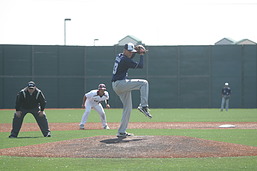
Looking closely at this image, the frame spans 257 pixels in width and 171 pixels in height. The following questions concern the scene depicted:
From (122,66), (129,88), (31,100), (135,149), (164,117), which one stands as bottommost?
(164,117)

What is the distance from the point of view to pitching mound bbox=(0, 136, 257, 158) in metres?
11.1

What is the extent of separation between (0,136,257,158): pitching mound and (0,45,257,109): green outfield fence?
28392mm

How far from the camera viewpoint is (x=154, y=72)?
4175 centimetres

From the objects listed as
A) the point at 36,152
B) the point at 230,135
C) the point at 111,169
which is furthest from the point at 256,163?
the point at 230,135

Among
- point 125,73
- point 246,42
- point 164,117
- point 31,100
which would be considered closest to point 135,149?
point 125,73

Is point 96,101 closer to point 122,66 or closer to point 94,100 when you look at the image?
point 94,100

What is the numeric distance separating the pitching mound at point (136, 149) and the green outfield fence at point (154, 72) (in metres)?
28.4

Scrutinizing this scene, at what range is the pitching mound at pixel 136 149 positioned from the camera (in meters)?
11.1

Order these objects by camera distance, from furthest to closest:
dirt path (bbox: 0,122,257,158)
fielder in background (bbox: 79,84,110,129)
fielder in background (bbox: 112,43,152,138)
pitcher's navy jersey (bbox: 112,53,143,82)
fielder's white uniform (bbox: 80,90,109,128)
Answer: fielder's white uniform (bbox: 80,90,109,128) → fielder in background (bbox: 79,84,110,129) → pitcher's navy jersey (bbox: 112,53,143,82) → fielder in background (bbox: 112,43,152,138) → dirt path (bbox: 0,122,257,158)

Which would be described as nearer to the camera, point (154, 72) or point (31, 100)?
point (31, 100)

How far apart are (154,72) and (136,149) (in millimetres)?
30408

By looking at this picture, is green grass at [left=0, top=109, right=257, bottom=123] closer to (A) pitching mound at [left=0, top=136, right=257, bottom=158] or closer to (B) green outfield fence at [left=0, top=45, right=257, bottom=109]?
(B) green outfield fence at [left=0, top=45, right=257, bottom=109]

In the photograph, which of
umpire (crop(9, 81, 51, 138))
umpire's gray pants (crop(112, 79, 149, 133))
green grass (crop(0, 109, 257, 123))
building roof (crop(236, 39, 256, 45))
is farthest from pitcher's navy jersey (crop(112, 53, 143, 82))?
building roof (crop(236, 39, 256, 45))

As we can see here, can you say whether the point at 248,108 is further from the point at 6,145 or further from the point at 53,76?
the point at 6,145
